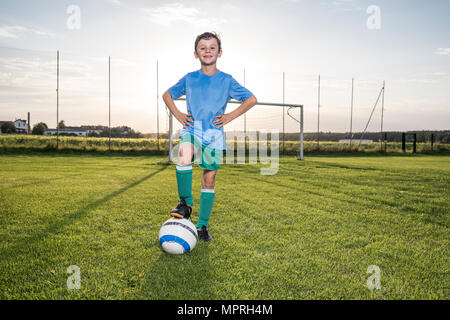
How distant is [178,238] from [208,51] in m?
1.84

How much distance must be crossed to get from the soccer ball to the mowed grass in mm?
67

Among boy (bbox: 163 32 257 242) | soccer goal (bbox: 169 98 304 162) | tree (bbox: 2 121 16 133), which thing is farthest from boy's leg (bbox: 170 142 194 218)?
tree (bbox: 2 121 16 133)

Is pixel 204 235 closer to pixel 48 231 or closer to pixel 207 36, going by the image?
pixel 48 231

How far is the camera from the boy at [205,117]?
2914 millimetres

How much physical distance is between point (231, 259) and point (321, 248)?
2.80 feet

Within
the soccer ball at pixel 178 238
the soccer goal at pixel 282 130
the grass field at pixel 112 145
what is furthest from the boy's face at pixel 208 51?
the grass field at pixel 112 145

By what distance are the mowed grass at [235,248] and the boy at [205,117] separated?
461 mm

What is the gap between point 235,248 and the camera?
2.65m

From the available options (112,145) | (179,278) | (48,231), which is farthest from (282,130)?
(179,278)

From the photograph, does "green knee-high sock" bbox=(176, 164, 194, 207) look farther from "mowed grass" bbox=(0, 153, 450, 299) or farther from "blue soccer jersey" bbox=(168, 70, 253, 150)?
"mowed grass" bbox=(0, 153, 450, 299)

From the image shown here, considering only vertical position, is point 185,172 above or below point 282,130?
below
